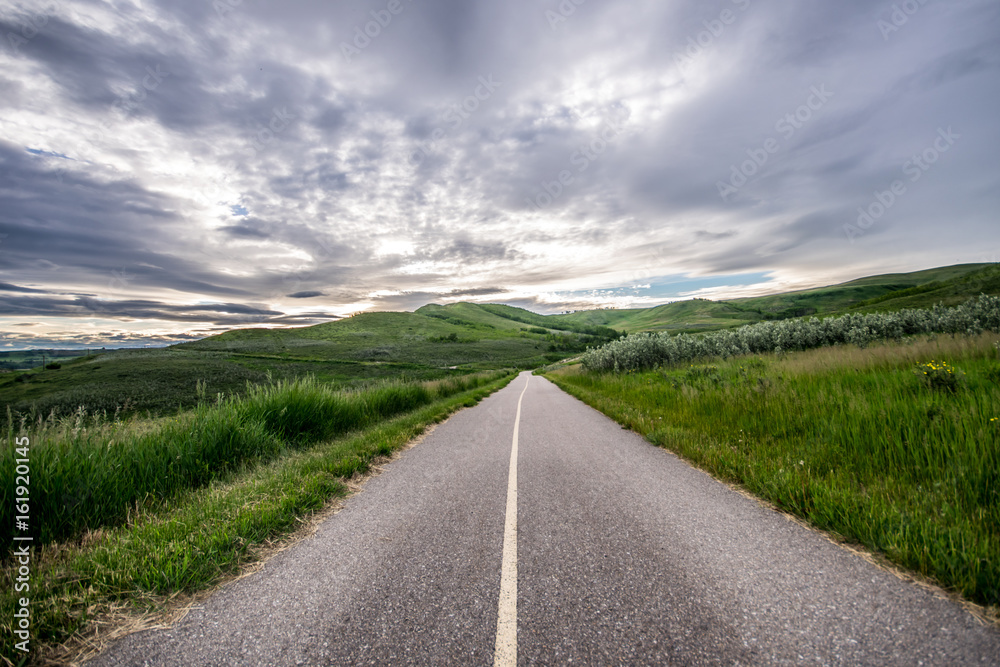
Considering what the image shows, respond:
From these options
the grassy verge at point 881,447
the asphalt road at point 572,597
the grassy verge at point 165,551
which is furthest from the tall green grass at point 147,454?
the grassy verge at point 881,447

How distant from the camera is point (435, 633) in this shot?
254 centimetres

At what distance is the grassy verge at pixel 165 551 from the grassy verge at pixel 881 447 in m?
6.01

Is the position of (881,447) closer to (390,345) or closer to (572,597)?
(572,597)

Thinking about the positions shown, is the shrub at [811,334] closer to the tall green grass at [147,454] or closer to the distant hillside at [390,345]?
the tall green grass at [147,454]

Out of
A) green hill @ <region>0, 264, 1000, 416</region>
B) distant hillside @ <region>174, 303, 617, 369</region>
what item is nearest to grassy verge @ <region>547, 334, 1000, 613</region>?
green hill @ <region>0, 264, 1000, 416</region>

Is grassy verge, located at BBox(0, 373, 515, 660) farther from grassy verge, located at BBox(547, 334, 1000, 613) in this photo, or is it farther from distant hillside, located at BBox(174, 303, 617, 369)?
distant hillside, located at BBox(174, 303, 617, 369)

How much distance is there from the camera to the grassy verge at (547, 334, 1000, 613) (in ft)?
10.4

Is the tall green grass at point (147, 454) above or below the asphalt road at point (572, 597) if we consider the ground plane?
above

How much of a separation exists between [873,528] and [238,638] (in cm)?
550

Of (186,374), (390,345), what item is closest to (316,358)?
(390,345)

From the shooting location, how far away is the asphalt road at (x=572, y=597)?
2.33 metres

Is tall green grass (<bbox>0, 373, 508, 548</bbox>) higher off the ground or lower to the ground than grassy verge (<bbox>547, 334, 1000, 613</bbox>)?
higher

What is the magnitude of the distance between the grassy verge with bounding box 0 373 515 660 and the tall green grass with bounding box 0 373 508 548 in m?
0.30

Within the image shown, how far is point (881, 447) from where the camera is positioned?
5.02 meters
